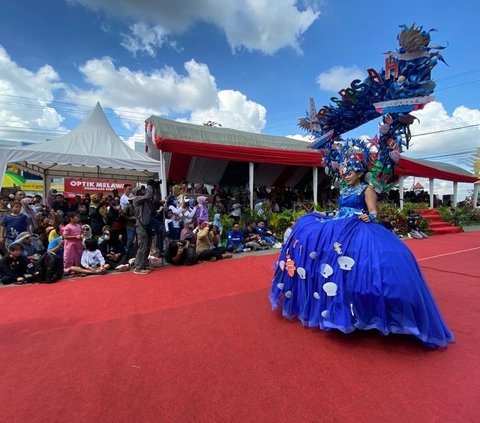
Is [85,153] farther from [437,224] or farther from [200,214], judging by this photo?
[437,224]

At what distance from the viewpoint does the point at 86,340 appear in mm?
2848

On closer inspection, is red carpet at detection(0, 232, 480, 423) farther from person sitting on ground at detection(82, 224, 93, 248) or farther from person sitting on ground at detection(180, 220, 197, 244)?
person sitting on ground at detection(180, 220, 197, 244)

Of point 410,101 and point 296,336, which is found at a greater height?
point 410,101

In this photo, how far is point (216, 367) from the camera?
2334 mm

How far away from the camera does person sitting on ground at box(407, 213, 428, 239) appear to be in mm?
10711

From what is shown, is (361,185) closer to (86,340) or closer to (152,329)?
(152,329)

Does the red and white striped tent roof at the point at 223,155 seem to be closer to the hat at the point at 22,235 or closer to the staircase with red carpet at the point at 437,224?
the hat at the point at 22,235

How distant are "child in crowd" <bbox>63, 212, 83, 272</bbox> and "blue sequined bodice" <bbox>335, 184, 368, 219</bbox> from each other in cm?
514

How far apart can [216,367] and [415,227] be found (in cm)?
1126

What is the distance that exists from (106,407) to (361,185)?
297 centimetres

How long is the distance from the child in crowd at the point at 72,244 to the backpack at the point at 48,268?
50cm

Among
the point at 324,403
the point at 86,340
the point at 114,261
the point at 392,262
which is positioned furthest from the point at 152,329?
the point at 114,261

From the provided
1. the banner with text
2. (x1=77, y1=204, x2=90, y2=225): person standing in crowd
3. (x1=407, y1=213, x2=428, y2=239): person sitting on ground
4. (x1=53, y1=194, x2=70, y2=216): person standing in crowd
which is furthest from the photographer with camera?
the banner with text

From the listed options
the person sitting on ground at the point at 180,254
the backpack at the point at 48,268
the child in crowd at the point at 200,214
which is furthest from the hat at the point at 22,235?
the child in crowd at the point at 200,214
